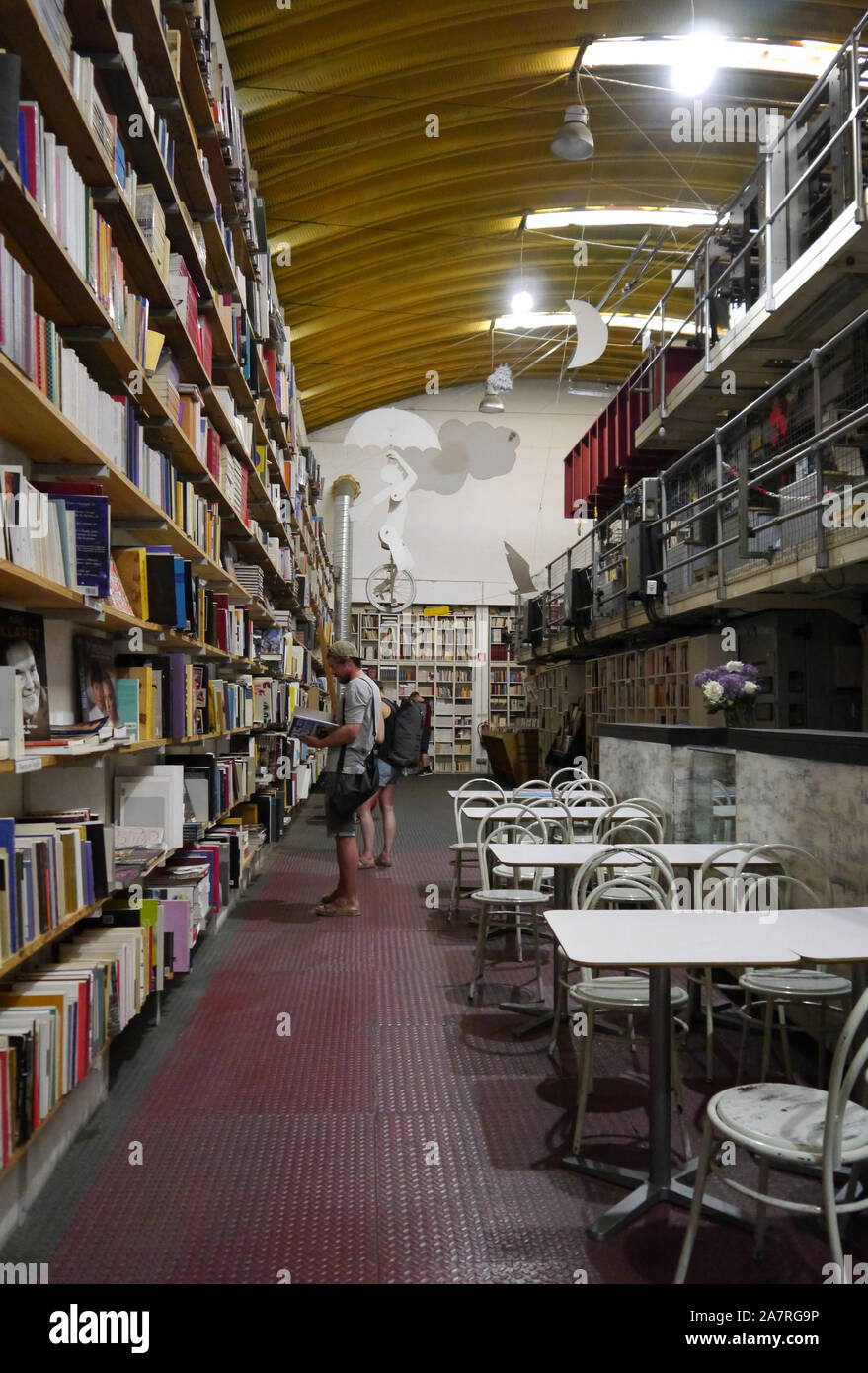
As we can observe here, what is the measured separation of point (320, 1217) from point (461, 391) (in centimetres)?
1756

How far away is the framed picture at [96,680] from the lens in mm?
2855

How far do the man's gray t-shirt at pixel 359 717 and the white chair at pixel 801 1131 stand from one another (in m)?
3.39

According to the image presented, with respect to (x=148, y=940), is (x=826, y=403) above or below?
above

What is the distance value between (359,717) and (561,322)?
38.5ft

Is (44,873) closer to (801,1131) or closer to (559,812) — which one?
(801,1131)

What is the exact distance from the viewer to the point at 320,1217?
226cm

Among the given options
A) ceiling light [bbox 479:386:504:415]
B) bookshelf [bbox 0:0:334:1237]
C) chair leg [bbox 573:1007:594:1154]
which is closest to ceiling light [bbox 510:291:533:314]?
ceiling light [bbox 479:386:504:415]

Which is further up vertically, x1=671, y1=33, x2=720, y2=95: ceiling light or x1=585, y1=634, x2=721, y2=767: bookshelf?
x1=671, y1=33, x2=720, y2=95: ceiling light

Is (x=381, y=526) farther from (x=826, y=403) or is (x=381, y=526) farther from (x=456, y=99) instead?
(x=826, y=403)

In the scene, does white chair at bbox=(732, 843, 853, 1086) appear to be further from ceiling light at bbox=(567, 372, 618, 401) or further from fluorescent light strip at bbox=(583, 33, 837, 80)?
ceiling light at bbox=(567, 372, 618, 401)

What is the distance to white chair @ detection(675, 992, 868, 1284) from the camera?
1.63 metres

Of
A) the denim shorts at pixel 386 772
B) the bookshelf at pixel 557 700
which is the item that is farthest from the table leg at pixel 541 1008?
the bookshelf at pixel 557 700

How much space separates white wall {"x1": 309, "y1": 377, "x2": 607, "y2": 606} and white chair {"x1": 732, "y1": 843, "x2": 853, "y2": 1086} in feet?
48.5
